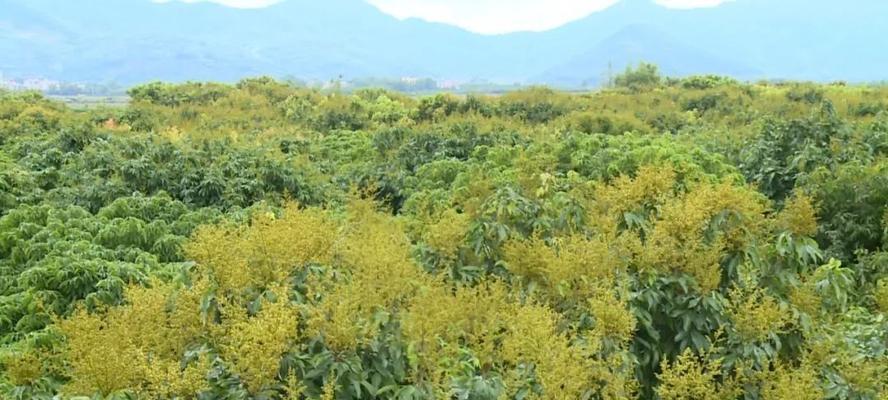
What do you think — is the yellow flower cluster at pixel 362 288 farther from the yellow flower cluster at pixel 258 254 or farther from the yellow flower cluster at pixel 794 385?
the yellow flower cluster at pixel 794 385

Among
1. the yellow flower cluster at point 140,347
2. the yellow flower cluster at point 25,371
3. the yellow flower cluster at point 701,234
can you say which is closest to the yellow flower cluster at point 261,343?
the yellow flower cluster at point 140,347

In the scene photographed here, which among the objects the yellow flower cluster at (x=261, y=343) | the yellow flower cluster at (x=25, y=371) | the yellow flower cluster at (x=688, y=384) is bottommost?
the yellow flower cluster at (x=25, y=371)

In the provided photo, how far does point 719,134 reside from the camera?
1366 centimetres

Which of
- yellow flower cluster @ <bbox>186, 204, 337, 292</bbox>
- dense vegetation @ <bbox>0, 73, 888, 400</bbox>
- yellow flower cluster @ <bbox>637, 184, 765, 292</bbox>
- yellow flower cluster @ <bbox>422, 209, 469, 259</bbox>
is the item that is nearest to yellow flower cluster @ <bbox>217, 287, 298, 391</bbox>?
dense vegetation @ <bbox>0, 73, 888, 400</bbox>

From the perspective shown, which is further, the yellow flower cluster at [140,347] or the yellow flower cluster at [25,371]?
the yellow flower cluster at [25,371]

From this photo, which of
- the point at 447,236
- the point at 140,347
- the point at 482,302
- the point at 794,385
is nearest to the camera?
the point at 794,385

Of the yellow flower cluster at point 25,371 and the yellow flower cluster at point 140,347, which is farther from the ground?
the yellow flower cluster at point 140,347

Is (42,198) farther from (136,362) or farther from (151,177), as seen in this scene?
(136,362)

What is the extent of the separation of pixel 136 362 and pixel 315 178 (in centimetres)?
956

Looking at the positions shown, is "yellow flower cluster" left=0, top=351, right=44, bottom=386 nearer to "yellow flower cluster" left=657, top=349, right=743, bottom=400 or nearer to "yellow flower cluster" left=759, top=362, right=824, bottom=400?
"yellow flower cluster" left=657, top=349, right=743, bottom=400

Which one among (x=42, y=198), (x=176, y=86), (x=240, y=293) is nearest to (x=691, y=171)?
(x=240, y=293)

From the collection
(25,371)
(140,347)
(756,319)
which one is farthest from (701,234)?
(25,371)

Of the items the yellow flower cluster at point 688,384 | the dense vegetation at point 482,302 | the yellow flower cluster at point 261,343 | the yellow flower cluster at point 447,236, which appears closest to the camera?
the yellow flower cluster at point 688,384

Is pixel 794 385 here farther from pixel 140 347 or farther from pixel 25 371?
pixel 25 371
